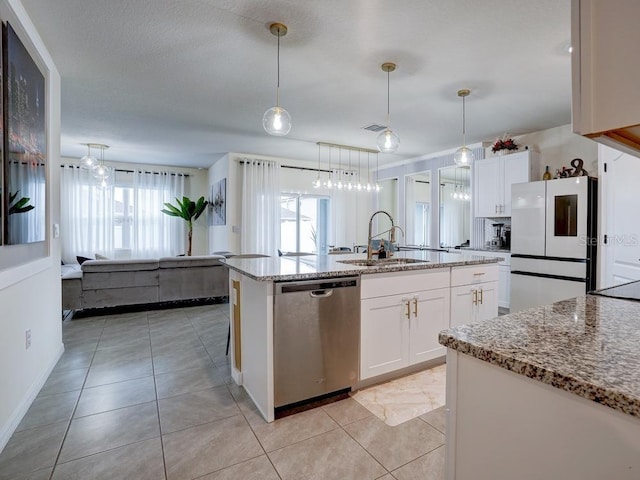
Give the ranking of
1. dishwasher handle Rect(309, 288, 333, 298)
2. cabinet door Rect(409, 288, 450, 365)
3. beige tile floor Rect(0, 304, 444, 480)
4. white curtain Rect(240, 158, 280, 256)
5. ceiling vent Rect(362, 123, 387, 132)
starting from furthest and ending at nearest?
white curtain Rect(240, 158, 280, 256) → ceiling vent Rect(362, 123, 387, 132) → cabinet door Rect(409, 288, 450, 365) → dishwasher handle Rect(309, 288, 333, 298) → beige tile floor Rect(0, 304, 444, 480)

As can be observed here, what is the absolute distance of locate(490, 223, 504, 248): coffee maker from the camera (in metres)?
4.96

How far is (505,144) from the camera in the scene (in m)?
4.65

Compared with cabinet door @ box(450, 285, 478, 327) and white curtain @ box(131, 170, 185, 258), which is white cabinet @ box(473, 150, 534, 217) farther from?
white curtain @ box(131, 170, 185, 258)

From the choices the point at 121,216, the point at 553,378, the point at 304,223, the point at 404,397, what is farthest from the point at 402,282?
the point at 121,216

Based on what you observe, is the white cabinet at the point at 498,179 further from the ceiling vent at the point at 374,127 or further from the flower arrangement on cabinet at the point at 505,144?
the ceiling vent at the point at 374,127

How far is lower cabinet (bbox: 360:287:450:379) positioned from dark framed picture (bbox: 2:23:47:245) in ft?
7.10

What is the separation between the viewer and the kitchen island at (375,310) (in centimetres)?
200

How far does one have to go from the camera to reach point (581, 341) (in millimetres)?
793

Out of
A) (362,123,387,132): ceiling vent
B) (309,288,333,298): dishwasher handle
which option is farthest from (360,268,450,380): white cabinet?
(362,123,387,132): ceiling vent

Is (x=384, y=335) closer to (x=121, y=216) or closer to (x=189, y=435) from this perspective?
(x=189, y=435)

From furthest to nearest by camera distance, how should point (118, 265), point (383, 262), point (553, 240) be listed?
point (118, 265) < point (553, 240) < point (383, 262)

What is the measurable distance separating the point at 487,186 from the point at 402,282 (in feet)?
10.9

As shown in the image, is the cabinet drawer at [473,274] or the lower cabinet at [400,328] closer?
the lower cabinet at [400,328]

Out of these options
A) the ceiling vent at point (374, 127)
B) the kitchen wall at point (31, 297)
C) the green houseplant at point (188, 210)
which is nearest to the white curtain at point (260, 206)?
the green houseplant at point (188, 210)
